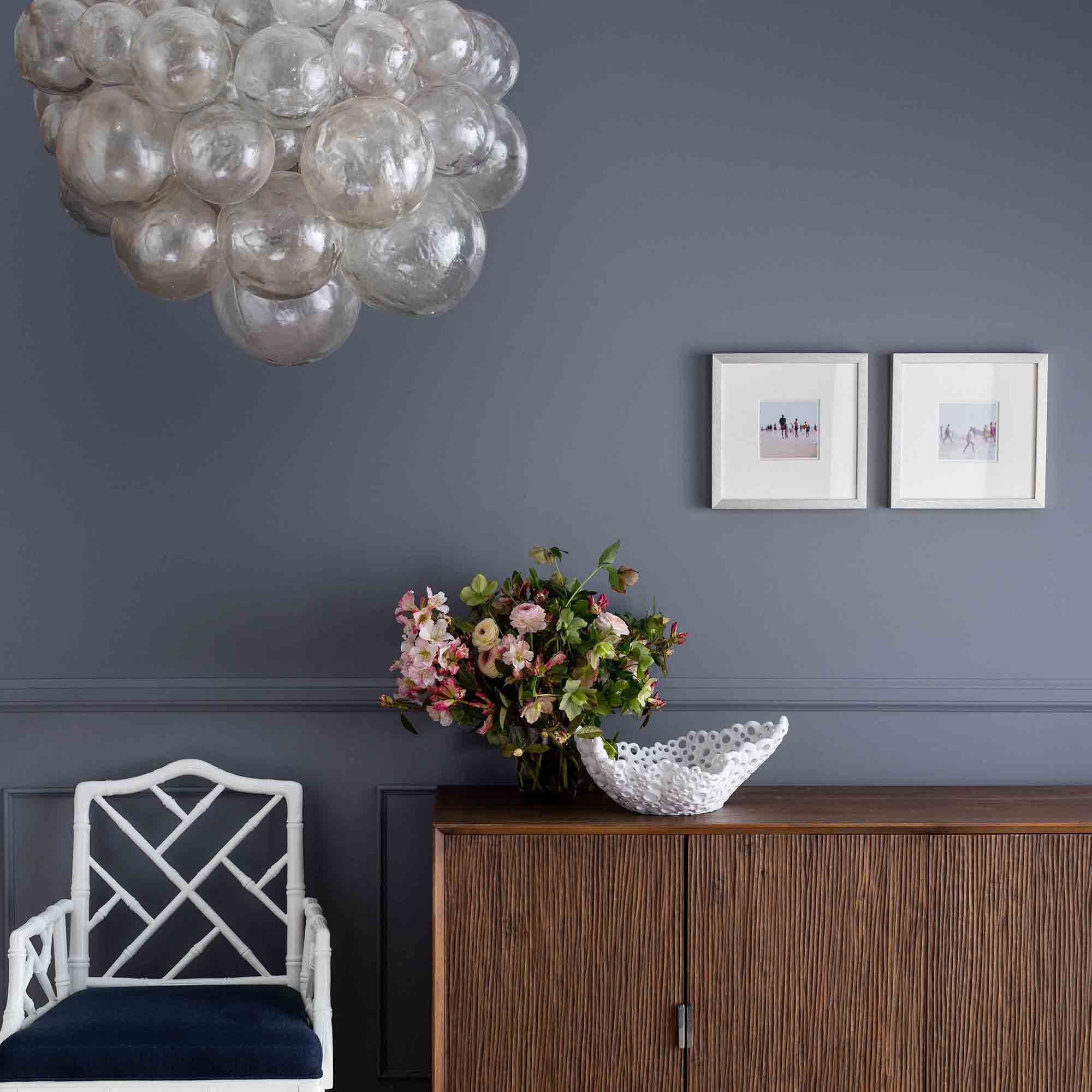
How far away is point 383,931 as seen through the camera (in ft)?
8.50

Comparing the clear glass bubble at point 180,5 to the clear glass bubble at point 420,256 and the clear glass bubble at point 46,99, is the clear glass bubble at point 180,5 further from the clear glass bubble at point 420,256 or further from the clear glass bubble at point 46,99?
the clear glass bubble at point 420,256

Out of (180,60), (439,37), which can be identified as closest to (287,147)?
(180,60)

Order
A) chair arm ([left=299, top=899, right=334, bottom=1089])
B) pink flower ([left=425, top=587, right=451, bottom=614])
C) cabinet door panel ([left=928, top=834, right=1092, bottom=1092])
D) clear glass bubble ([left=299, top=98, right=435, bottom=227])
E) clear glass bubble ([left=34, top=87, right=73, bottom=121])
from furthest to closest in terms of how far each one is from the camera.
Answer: pink flower ([left=425, top=587, right=451, bottom=614]), cabinet door panel ([left=928, top=834, right=1092, bottom=1092]), chair arm ([left=299, top=899, right=334, bottom=1089]), clear glass bubble ([left=34, top=87, right=73, bottom=121]), clear glass bubble ([left=299, top=98, right=435, bottom=227])

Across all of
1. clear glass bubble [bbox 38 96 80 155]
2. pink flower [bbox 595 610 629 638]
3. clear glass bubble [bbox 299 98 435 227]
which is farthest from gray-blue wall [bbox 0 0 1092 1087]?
clear glass bubble [bbox 299 98 435 227]

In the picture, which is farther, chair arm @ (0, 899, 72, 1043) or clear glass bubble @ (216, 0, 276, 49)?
chair arm @ (0, 899, 72, 1043)

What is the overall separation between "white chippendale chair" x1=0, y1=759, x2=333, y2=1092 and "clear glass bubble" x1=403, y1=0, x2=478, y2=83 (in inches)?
67.6

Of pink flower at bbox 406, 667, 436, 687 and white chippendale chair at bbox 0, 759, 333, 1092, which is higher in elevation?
pink flower at bbox 406, 667, 436, 687

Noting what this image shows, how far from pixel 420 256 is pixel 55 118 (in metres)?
0.54

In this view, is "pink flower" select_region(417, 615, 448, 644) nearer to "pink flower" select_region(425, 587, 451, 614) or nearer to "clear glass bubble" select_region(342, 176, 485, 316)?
"pink flower" select_region(425, 587, 451, 614)

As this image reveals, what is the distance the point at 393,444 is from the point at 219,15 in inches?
57.1

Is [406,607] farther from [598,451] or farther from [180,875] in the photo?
[180,875]

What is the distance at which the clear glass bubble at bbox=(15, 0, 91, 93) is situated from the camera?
1.21 m

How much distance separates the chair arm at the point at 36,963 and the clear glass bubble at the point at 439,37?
187cm

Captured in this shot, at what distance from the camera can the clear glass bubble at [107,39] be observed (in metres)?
1.15
